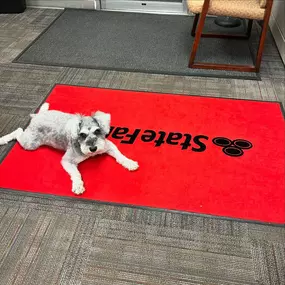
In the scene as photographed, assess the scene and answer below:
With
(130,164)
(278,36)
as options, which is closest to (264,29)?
(278,36)

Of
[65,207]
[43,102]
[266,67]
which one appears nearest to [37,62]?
[43,102]

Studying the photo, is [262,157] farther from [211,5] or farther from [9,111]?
[9,111]

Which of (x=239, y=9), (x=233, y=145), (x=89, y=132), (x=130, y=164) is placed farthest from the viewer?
(x=239, y=9)

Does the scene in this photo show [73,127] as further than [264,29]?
No

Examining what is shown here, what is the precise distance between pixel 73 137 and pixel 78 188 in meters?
0.25

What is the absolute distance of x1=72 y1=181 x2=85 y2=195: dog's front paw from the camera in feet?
5.84

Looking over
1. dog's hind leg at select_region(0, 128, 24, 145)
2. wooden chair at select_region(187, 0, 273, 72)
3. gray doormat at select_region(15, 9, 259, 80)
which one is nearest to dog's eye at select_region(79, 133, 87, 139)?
dog's hind leg at select_region(0, 128, 24, 145)

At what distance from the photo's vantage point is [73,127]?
5.86 ft

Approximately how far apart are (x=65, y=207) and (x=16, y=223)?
0.23 metres

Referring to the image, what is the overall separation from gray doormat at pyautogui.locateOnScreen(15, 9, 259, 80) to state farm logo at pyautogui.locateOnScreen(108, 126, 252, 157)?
31.1 inches

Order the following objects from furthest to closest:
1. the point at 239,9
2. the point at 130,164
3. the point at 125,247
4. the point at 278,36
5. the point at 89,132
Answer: the point at 278,36 → the point at 239,9 → the point at 130,164 → the point at 89,132 → the point at 125,247

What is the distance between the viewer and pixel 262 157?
6.57 ft

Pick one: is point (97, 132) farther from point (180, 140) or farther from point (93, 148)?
point (180, 140)

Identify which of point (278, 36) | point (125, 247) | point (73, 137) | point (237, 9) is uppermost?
point (237, 9)
